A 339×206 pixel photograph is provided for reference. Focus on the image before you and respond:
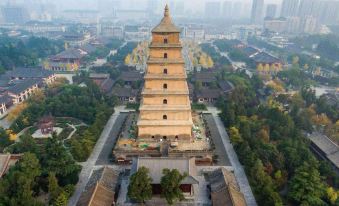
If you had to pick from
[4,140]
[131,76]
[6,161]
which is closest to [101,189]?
[6,161]

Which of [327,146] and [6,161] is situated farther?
[327,146]

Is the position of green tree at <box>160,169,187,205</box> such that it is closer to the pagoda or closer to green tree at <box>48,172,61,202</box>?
green tree at <box>48,172,61,202</box>

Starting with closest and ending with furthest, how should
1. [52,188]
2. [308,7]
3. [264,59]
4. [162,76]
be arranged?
[52,188] → [162,76] → [264,59] → [308,7]

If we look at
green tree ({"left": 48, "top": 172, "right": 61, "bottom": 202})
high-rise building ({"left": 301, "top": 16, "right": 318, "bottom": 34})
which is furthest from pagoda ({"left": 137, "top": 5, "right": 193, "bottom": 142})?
high-rise building ({"left": 301, "top": 16, "right": 318, "bottom": 34})

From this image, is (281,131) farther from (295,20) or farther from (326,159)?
(295,20)

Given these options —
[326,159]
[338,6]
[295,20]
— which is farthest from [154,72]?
[338,6]

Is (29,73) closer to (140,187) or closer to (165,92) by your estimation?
(165,92)

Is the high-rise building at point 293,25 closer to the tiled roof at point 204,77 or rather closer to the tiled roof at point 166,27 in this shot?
the tiled roof at point 204,77
